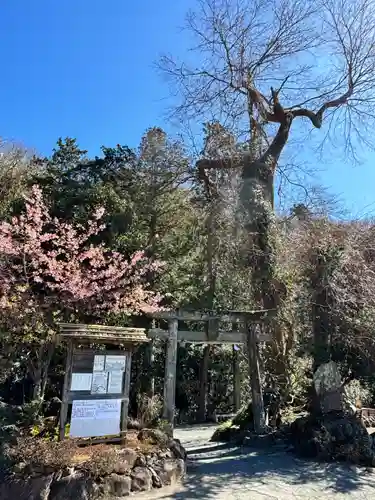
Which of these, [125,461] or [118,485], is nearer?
[118,485]

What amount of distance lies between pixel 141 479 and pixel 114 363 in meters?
1.62

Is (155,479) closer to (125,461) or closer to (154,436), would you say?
(125,461)

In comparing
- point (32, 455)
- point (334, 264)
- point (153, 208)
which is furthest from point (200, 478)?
point (153, 208)

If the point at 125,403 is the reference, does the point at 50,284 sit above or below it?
above

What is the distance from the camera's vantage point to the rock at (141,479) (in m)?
5.20

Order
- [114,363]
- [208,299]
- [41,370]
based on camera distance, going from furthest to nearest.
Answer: [208,299] → [41,370] → [114,363]

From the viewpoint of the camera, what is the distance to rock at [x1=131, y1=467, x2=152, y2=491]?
205 inches

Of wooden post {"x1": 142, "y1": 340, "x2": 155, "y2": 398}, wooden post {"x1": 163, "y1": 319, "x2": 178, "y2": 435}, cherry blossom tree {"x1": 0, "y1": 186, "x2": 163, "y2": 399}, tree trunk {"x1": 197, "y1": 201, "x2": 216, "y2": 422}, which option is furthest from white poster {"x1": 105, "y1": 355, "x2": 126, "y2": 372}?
tree trunk {"x1": 197, "y1": 201, "x2": 216, "y2": 422}

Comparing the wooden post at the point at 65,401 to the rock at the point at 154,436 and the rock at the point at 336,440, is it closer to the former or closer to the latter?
the rock at the point at 154,436

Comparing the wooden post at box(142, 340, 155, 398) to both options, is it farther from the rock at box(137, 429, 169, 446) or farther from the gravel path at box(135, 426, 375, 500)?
the rock at box(137, 429, 169, 446)

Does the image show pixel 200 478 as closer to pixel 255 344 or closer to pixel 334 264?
pixel 255 344

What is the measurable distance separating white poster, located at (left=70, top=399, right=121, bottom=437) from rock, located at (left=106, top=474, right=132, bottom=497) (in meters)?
0.76

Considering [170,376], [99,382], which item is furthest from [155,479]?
[170,376]

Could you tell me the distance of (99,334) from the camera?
593 centimetres
